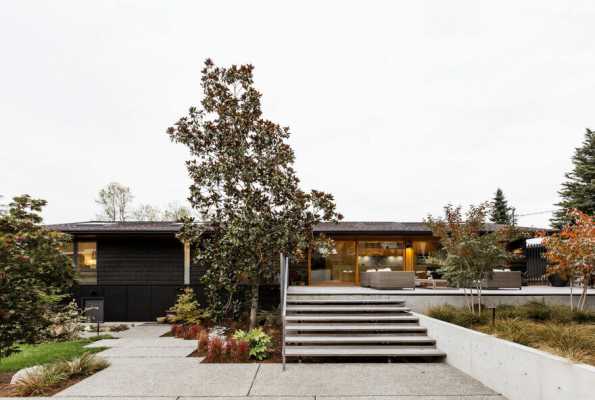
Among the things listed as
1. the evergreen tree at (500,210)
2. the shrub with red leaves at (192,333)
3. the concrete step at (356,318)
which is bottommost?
the shrub with red leaves at (192,333)

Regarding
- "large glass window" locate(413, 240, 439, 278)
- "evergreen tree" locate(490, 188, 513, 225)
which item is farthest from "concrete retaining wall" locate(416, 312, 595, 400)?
"evergreen tree" locate(490, 188, 513, 225)

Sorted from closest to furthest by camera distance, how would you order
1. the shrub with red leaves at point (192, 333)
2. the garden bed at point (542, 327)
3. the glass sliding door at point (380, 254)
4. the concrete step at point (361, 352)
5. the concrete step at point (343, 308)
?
the garden bed at point (542, 327) → the concrete step at point (361, 352) → the concrete step at point (343, 308) → the shrub with red leaves at point (192, 333) → the glass sliding door at point (380, 254)

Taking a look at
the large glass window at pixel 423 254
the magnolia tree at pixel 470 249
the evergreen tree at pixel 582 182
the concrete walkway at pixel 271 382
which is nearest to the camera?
the concrete walkway at pixel 271 382

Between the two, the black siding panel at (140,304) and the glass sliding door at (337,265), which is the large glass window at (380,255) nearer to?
the glass sliding door at (337,265)

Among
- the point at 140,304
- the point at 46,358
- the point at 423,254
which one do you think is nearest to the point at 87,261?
the point at 140,304

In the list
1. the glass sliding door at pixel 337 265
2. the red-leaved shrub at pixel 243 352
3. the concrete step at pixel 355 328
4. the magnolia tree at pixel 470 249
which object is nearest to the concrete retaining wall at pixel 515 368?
the concrete step at pixel 355 328

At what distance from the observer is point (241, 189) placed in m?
9.25

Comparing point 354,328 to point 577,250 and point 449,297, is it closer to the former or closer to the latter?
point 449,297

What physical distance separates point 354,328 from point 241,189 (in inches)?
164

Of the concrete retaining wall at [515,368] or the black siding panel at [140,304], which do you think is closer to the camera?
the concrete retaining wall at [515,368]

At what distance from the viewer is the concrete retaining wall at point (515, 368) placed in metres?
3.79

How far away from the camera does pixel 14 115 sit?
63.0ft

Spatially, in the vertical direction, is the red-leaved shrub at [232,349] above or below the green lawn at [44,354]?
above

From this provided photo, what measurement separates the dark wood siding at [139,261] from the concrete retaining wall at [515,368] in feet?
31.6
